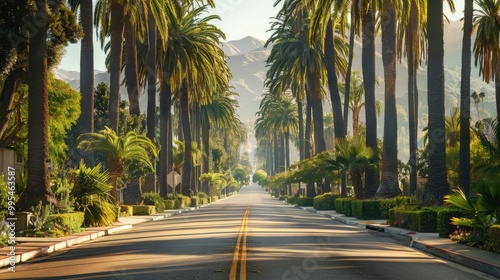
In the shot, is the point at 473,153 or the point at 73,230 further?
the point at 473,153

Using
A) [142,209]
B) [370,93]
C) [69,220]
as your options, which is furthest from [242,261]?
[142,209]

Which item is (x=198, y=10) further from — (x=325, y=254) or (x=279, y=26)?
(x=325, y=254)

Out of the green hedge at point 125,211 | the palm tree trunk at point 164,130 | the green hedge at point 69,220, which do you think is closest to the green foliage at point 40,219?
the green hedge at point 69,220

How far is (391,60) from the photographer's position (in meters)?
43.4

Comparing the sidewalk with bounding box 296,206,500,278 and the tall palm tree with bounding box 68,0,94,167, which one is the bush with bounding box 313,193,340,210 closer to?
the tall palm tree with bounding box 68,0,94,167

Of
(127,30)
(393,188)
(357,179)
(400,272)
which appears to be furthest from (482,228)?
(127,30)

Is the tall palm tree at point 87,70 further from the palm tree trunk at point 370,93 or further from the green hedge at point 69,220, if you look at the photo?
the palm tree trunk at point 370,93

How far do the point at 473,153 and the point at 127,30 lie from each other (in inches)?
950

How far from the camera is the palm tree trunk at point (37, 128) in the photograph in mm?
27875

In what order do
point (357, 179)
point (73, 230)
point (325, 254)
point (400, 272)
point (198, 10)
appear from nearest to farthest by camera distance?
point (400, 272) → point (325, 254) → point (73, 230) → point (357, 179) → point (198, 10)

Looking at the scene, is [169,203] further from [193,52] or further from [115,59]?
[115,59]

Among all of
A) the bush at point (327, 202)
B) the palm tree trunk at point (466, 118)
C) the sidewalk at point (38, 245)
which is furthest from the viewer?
the bush at point (327, 202)

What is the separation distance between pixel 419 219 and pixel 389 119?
16.1m

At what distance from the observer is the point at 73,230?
27.7m
